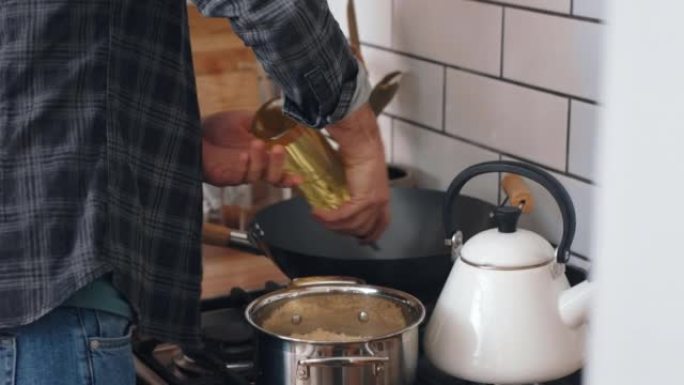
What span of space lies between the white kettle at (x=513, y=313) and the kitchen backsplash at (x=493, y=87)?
0.18 metres

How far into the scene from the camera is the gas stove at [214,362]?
4.19ft

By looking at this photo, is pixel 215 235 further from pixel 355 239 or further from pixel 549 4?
pixel 549 4

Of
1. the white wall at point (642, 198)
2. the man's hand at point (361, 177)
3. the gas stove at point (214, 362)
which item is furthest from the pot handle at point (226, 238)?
the white wall at point (642, 198)

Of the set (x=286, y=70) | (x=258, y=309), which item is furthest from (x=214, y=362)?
(x=286, y=70)

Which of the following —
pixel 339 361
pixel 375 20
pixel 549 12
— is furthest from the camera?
pixel 375 20

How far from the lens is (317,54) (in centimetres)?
114

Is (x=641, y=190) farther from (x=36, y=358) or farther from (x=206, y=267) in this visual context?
(x=206, y=267)

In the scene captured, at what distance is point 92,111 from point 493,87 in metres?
0.61

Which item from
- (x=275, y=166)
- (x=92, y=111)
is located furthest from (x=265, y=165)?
(x=92, y=111)

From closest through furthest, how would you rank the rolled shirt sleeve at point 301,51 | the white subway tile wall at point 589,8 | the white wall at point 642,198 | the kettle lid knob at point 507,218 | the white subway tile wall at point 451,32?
the white wall at point 642,198 < the rolled shirt sleeve at point 301,51 < the kettle lid knob at point 507,218 < the white subway tile wall at point 589,8 < the white subway tile wall at point 451,32

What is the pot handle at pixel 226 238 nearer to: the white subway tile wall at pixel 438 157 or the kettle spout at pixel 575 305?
the white subway tile wall at pixel 438 157

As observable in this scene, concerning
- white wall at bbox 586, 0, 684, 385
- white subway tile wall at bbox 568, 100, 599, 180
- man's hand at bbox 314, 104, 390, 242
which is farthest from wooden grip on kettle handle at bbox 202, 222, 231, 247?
white wall at bbox 586, 0, 684, 385

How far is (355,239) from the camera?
1.56 metres

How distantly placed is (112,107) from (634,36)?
0.77m
